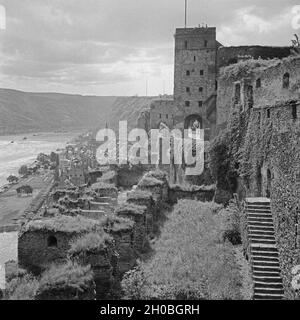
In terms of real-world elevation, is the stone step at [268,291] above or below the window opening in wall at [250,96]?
below

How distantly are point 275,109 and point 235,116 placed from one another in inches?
271

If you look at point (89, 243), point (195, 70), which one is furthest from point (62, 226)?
point (195, 70)

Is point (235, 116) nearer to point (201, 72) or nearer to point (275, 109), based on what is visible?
point (275, 109)

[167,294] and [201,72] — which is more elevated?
[201,72]

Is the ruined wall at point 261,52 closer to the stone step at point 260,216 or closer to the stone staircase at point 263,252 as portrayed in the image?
the stone staircase at point 263,252

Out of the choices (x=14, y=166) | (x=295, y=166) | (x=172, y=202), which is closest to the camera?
(x=295, y=166)

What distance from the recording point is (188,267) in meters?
13.1

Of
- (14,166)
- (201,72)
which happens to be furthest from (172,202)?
(14,166)

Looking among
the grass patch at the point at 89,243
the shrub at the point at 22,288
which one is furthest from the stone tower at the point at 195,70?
the shrub at the point at 22,288

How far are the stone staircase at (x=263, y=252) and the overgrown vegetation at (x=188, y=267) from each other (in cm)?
64

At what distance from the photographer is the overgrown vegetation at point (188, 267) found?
1106cm

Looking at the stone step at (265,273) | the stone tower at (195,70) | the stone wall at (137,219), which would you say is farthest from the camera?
the stone tower at (195,70)
